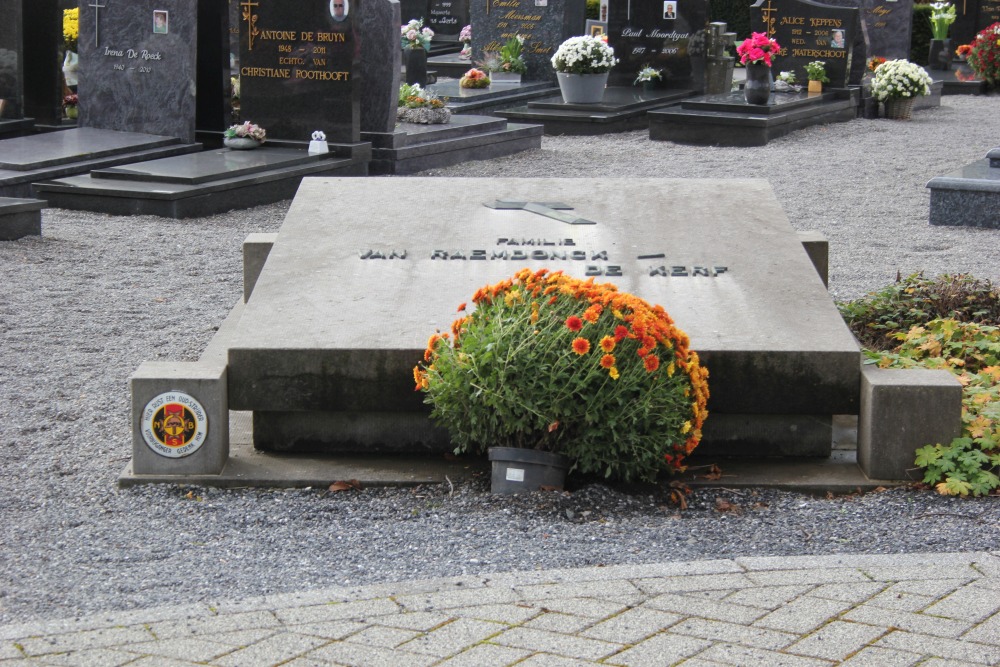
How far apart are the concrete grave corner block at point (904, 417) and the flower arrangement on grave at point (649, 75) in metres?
13.7

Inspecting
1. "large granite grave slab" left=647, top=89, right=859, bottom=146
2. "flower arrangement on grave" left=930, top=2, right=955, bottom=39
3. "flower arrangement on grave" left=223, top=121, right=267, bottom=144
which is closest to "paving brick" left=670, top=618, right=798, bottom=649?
"flower arrangement on grave" left=223, top=121, right=267, bottom=144

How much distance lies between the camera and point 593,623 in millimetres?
3205

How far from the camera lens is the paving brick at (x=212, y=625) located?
316cm

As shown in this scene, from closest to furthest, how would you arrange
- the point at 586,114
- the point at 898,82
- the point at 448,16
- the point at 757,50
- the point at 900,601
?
the point at 900,601, the point at 757,50, the point at 586,114, the point at 898,82, the point at 448,16

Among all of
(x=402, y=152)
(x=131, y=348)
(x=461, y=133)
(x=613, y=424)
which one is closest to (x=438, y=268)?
(x=613, y=424)

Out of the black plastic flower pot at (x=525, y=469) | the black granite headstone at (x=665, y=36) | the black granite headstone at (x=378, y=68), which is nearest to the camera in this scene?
the black plastic flower pot at (x=525, y=469)

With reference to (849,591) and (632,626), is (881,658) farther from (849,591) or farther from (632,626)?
(632,626)

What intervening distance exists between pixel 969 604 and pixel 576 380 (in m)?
1.30

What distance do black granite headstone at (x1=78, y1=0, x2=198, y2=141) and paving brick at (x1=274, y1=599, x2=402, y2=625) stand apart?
941 cm

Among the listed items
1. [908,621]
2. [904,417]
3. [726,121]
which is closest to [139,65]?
[726,121]

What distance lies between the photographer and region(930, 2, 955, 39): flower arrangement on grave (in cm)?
2339

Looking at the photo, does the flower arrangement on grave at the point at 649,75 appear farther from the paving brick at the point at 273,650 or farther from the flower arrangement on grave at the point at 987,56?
the paving brick at the point at 273,650

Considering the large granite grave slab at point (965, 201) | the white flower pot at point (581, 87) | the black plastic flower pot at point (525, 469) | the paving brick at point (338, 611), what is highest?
the white flower pot at point (581, 87)

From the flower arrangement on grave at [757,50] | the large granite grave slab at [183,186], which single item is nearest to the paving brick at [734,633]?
the large granite grave slab at [183,186]
